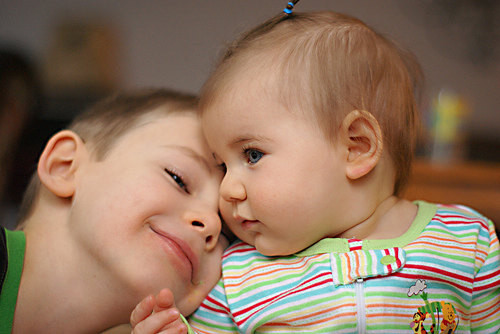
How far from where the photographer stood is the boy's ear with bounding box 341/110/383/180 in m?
0.86

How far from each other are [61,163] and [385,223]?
0.70 m

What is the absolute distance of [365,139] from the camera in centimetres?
87

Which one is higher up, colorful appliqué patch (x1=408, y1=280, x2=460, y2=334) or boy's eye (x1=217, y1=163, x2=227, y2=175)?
boy's eye (x1=217, y1=163, x2=227, y2=175)

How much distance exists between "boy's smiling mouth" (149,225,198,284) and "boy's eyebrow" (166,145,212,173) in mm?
170

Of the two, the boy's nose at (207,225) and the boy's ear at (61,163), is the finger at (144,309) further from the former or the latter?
the boy's ear at (61,163)

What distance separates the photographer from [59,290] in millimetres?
958

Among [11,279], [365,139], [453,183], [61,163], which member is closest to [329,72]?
[365,139]

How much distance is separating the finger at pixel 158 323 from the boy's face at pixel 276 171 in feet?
0.68

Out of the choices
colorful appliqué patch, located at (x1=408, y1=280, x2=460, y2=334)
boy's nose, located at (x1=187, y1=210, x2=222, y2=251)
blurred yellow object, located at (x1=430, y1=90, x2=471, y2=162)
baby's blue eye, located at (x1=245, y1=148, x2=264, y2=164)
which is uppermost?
baby's blue eye, located at (x1=245, y1=148, x2=264, y2=164)

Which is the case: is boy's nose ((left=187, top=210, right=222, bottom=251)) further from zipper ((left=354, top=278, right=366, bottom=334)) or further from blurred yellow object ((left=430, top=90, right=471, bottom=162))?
blurred yellow object ((left=430, top=90, right=471, bottom=162))

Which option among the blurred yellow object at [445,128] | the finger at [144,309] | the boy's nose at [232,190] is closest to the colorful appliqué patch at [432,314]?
the boy's nose at [232,190]

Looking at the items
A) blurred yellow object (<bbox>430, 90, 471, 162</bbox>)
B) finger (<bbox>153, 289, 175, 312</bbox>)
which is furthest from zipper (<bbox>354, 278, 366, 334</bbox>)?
blurred yellow object (<bbox>430, 90, 471, 162</bbox>)

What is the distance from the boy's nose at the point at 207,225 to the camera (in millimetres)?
933

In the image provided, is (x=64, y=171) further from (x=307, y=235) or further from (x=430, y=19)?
(x=430, y=19)
